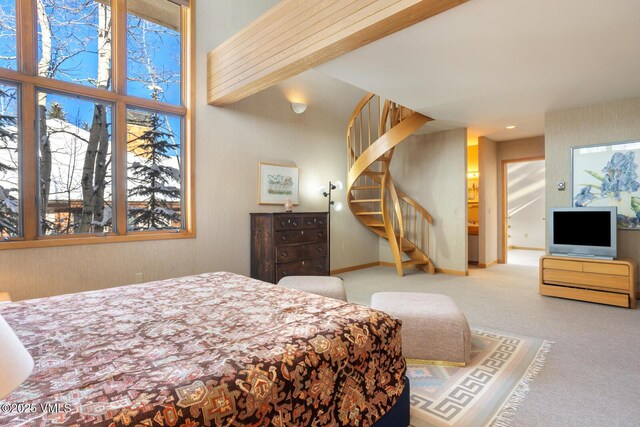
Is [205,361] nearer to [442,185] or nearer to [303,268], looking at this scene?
[303,268]

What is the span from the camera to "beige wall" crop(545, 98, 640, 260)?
4.05 m

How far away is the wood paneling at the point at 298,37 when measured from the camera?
223cm

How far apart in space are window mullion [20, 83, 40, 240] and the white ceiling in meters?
2.76

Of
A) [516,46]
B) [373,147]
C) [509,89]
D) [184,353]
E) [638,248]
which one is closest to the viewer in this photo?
[184,353]

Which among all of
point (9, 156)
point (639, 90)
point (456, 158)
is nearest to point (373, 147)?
point (456, 158)

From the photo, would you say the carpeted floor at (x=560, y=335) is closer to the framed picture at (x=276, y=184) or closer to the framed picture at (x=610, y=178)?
the framed picture at (x=610, y=178)

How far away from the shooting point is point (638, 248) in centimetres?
403

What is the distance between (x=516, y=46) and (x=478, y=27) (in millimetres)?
515

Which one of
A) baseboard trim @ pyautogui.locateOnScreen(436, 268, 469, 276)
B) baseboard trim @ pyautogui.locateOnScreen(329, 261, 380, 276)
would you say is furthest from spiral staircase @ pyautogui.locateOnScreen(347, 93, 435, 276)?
baseboard trim @ pyautogui.locateOnScreen(329, 261, 380, 276)

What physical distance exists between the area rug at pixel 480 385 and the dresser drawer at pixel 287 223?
Answer: 2469 mm

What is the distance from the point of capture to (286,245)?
4.37 metres

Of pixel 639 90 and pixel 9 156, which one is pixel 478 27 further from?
pixel 9 156

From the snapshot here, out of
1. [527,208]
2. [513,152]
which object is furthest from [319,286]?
[527,208]

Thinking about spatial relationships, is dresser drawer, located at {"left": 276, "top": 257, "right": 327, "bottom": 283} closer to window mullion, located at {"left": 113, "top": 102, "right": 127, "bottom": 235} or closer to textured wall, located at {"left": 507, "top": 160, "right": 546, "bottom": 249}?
window mullion, located at {"left": 113, "top": 102, "right": 127, "bottom": 235}
